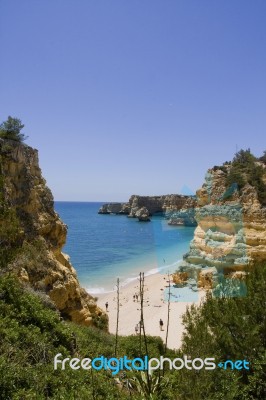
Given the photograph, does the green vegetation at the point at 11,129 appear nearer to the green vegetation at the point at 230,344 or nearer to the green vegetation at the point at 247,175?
the green vegetation at the point at 230,344

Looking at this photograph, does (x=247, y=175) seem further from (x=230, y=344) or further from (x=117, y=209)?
(x=117, y=209)

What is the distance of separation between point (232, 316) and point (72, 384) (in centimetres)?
455

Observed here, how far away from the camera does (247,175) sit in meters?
22.5

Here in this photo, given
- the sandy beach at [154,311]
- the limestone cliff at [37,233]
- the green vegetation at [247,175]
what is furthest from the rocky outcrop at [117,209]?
the limestone cliff at [37,233]

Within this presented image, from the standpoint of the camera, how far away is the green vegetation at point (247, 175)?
21.7 meters

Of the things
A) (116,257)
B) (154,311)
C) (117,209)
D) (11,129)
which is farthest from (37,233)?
(117,209)

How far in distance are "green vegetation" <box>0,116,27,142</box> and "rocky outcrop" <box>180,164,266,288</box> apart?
1483 centimetres

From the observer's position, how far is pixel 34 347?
711cm

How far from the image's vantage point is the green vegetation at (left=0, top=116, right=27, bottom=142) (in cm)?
1336

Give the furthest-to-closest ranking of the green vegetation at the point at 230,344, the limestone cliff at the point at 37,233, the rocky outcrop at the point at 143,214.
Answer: the rocky outcrop at the point at 143,214
the limestone cliff at the point at 37,233
the green vegetation at the point at 230,344

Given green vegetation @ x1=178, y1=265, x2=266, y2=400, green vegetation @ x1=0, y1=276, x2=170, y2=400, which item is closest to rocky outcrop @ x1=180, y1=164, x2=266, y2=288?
green vegetation @ x1=178, y1=265, x2=266, y2=400

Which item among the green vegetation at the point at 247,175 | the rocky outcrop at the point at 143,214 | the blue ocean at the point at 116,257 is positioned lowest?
the blue ocean at the point at 116,257

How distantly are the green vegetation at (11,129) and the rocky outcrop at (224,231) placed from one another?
14826 millimetres

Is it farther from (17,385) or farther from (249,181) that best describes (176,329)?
(17,385)
